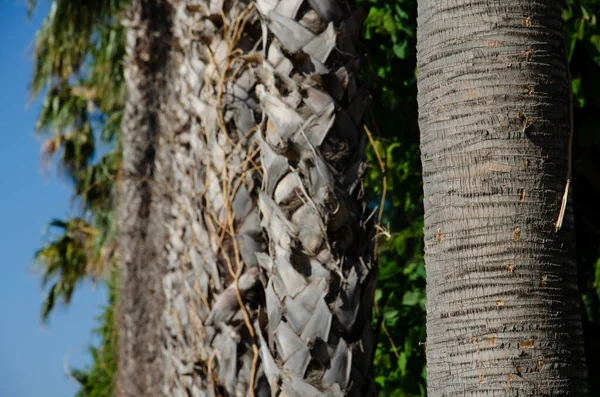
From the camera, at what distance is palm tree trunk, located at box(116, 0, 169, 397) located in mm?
7934

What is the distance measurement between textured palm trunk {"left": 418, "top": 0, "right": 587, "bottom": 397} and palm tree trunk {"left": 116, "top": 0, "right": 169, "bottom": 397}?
5.62 metres

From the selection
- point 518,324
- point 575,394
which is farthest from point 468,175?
point 575,394

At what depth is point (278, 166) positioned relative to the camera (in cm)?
296

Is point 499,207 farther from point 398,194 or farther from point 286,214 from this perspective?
point 398,194

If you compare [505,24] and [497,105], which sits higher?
[505,24]

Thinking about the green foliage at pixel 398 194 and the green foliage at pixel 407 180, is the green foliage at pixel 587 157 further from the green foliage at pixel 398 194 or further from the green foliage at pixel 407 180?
the green foliage at pixel 398 194

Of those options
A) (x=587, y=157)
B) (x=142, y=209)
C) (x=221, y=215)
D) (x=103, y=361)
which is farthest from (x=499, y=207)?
(x=103, y=361)

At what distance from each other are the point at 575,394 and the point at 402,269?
152 inches

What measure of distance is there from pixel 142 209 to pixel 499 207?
7.69 metres

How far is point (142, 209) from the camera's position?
9188 millimetres

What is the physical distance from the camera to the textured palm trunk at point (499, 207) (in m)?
1.73

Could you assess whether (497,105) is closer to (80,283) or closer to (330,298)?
(330,298)

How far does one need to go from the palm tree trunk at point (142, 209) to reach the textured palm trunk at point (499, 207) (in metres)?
→ 5.62

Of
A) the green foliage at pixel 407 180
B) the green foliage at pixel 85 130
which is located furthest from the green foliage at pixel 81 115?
the green foliage at pixel 407 180
